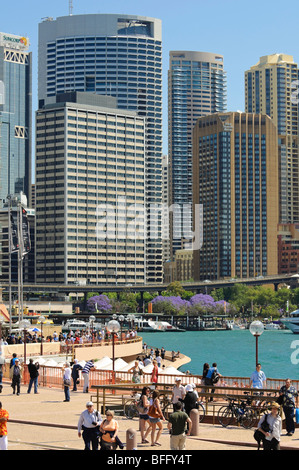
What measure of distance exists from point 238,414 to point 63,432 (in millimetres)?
6357

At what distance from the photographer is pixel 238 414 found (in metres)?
32.1

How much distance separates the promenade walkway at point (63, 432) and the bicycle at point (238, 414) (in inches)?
17.3

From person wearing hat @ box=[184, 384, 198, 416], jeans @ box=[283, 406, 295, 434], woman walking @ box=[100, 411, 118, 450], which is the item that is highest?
woman walking @ box=[100, 411, 118, 450]

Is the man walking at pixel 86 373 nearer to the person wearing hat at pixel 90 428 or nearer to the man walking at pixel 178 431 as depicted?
the person wearing hat at pixel 90 428

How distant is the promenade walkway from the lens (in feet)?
88.0

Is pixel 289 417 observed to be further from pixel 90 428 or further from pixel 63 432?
pixel 90 428

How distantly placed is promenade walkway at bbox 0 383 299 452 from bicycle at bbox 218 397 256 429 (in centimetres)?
44

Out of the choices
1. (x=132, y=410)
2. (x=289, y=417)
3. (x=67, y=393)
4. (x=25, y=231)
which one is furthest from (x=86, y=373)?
(x=25, y=231)

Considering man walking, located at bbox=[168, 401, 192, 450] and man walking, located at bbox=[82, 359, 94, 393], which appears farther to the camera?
man walking, located at bbox=[82, 359, 94, 393]

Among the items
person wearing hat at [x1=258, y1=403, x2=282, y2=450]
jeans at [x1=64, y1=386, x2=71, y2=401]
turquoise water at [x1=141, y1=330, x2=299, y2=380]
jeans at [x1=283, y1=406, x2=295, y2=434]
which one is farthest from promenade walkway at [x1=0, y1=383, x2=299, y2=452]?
turquoise water at [x1=141, y1=330, x2=299, y2=380]

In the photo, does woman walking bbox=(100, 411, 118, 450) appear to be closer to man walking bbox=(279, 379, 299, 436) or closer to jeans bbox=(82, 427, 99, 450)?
A: jeans bbox=(82, 427, 99, 450)

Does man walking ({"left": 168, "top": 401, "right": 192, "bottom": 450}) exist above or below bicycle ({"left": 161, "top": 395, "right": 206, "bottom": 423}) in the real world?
above
